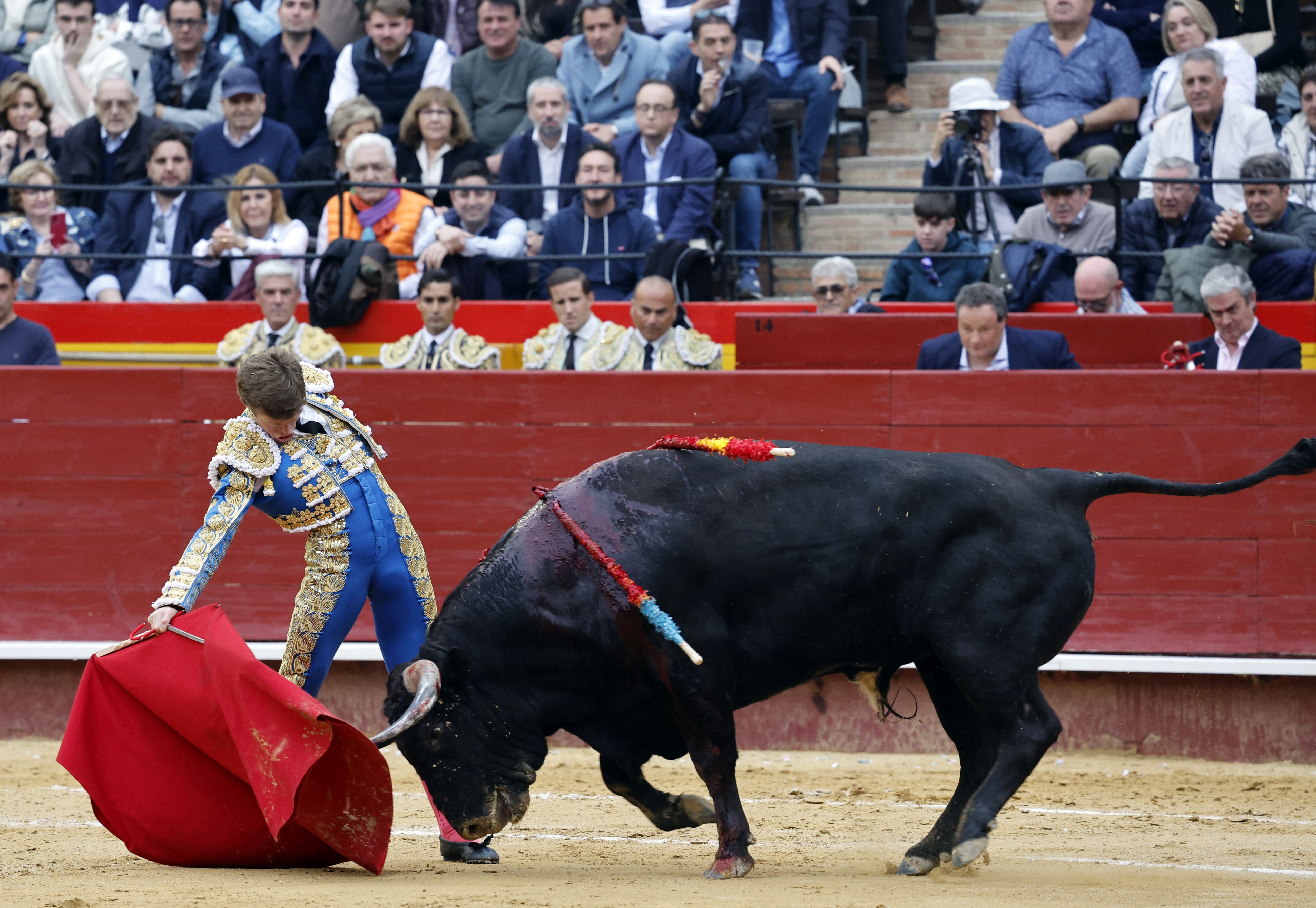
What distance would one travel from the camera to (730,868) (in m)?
3.95

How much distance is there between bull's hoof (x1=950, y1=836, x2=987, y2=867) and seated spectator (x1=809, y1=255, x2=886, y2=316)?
327 cm

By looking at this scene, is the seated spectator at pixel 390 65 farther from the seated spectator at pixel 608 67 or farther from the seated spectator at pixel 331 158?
the seated spectator at pixel 608 67

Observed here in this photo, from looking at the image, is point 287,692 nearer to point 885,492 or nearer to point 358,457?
point 358,457

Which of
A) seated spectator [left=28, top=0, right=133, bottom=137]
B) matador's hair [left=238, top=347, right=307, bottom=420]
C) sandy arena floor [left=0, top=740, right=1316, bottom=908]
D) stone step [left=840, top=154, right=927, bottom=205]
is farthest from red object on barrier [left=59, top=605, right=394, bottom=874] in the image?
stone step [left=840, top=154, right=927, bottom=205]

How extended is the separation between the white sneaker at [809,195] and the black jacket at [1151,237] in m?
1.94

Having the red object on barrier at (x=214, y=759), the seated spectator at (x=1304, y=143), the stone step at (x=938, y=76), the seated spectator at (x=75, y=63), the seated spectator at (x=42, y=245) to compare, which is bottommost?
the red object on barrier at (x=214, y=759)

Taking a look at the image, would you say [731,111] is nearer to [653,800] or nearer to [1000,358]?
[1000,358]

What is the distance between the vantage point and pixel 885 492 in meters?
4.10

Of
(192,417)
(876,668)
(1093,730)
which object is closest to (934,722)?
(1093,730)

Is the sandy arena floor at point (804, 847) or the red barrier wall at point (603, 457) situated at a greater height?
the red barrier wall at point (603, 457)

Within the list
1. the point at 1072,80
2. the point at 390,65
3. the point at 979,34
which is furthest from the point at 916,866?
the point at 979,34

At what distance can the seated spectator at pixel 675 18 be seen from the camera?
28.6ft

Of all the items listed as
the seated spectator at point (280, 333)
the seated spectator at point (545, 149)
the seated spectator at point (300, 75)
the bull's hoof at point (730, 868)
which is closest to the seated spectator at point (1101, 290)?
the seated spectator at point (545, 149)

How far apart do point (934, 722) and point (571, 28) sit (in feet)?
15.6
